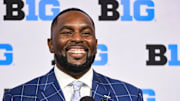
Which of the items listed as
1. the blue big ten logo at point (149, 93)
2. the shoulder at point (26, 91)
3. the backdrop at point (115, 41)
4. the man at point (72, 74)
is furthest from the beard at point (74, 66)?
the blue big ten logo at point (149, 93)

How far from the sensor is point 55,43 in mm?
1340

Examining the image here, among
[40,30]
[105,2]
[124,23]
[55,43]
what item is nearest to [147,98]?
[124,23]

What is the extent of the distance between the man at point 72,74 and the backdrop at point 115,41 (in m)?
1.04

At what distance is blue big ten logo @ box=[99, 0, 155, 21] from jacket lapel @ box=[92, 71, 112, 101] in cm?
115

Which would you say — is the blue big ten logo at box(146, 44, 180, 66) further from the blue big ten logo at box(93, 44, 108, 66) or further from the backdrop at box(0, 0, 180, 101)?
the blue big ten logo at box(93, 44, 108, 66)

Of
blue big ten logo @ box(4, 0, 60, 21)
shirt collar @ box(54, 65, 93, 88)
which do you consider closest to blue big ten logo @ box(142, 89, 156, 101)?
blue big ten logo @ box(4, 0, 60, 21)

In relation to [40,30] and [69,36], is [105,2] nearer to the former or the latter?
[40,30]

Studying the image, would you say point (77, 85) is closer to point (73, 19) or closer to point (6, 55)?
point (73, 19)

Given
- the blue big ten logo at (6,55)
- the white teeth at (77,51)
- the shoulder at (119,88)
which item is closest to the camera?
the white teeth at (77,51)

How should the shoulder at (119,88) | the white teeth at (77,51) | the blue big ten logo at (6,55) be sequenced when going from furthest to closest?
the blue big ten logo at (6,55)
the shoulder at (119,88)
the white teeth at (77,51)

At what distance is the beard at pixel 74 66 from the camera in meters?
1.31

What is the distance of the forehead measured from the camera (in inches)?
52.1

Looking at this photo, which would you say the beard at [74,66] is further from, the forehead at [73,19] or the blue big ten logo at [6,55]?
the blue big ten logo at [6,55]

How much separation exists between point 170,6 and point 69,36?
4.91ft
